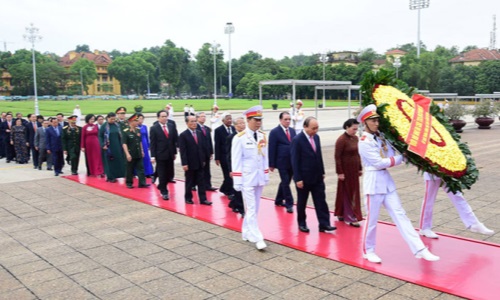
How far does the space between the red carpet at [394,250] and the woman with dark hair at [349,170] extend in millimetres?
292

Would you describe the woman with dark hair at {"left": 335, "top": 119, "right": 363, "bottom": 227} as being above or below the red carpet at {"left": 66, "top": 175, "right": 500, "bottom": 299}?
above

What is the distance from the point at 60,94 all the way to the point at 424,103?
303ft

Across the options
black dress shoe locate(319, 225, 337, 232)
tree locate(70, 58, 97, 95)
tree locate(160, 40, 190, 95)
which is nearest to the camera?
black dress shoe locate(319, 225, 337, 232)

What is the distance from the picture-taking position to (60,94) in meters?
88.1

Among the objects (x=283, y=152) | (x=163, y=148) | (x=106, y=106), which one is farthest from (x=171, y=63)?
(x=283, y=152)

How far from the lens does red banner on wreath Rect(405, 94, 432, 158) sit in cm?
506

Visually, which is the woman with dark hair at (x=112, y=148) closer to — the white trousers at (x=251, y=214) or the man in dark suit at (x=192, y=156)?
the man in dark suit at (x=192, y=156)

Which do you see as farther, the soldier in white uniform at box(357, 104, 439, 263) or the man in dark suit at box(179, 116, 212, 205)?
the man in dark suit at box(179, 116, 212, 205)

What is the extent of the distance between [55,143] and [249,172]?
816 cm

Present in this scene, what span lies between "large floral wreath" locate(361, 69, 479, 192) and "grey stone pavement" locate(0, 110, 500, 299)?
4.41 feet

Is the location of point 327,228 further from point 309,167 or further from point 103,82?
point 103,82

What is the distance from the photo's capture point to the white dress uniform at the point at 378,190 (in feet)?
16.3

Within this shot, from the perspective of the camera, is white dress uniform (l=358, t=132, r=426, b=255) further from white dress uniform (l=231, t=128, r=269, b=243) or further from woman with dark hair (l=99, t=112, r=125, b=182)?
woman with dark hair (l=99, t=112, r=125, b=182)

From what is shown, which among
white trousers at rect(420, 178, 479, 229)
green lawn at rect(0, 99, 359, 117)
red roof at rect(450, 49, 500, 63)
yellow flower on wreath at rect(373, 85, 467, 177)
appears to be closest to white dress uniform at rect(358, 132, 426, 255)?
yellow flower on wreath at rect(373, 85, 467, 177)
